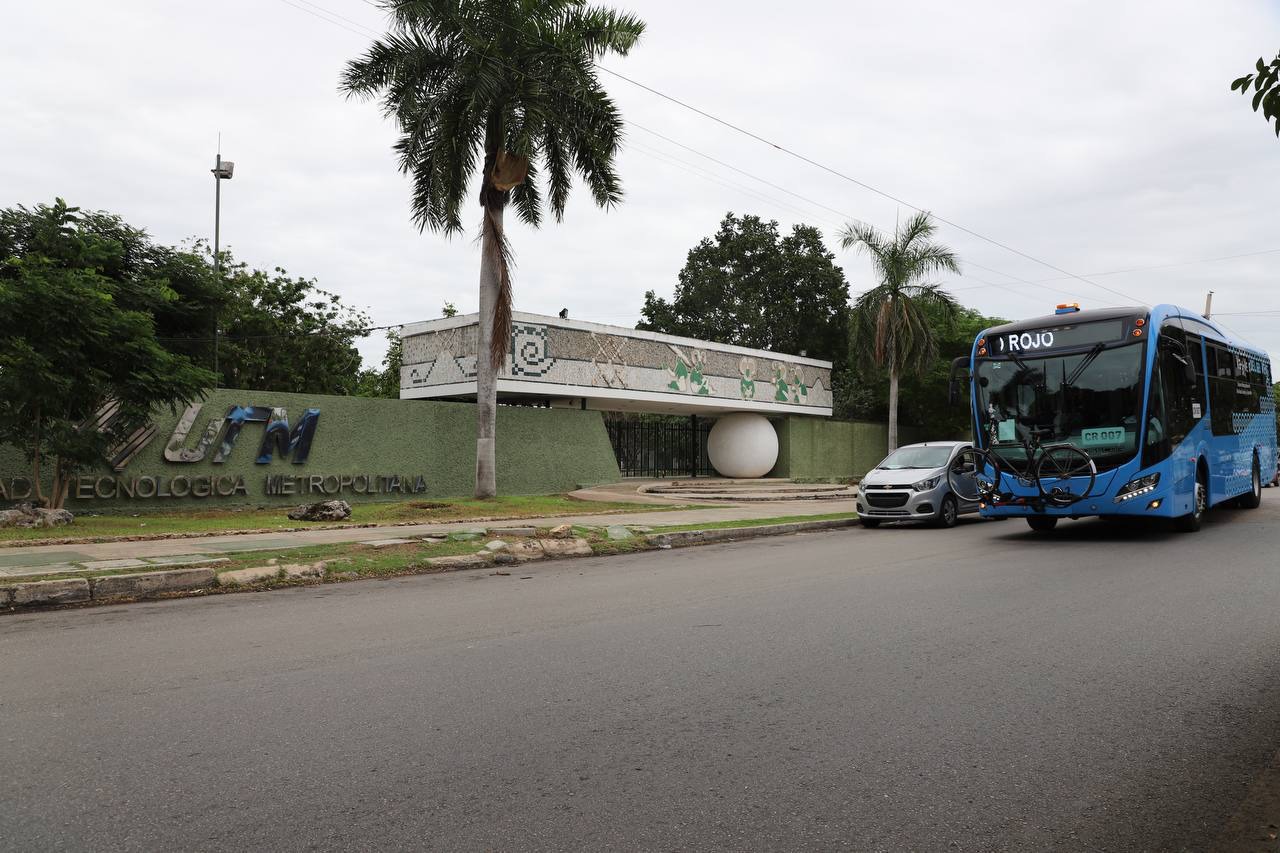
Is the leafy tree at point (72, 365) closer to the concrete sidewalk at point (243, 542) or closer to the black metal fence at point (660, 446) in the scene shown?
the concrete sidewalk at point (243, 542)

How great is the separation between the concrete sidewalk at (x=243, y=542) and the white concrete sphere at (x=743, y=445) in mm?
13682

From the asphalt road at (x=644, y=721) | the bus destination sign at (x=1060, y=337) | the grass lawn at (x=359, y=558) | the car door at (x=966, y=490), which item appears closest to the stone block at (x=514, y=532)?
the grass lawn at (x=359, y=558)

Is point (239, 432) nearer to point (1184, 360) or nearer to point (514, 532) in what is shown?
point (514, 532)

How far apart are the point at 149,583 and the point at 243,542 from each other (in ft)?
10.6

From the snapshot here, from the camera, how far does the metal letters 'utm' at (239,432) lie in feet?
58.5

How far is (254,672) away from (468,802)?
267cm

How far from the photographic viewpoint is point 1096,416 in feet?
42.7

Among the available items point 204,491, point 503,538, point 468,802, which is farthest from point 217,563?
point 204,491

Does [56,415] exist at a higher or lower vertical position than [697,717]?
higher

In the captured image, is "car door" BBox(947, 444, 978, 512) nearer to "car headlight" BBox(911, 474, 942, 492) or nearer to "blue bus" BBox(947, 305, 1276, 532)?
"car headlight" BBox(911, 474, 942, 492)

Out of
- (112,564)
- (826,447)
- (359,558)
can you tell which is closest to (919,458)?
(359,558)

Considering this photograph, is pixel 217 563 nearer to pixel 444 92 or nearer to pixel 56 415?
pixel 56 415

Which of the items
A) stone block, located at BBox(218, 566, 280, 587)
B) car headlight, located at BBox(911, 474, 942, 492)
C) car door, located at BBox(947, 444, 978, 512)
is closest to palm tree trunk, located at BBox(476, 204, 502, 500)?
car headlight, located at BBox(911, 474, 942, 492)

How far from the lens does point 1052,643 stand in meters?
6.37
